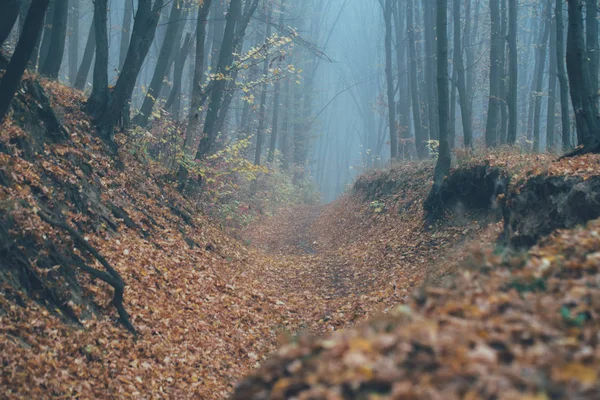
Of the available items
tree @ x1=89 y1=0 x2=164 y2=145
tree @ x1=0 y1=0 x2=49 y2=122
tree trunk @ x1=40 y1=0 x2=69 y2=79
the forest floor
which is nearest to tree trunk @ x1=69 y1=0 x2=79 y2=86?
tree trunk @ x1=40 y1=0 x2=69 y2=79

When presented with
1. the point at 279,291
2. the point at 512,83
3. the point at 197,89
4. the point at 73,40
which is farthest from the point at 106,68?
the point at 73,40

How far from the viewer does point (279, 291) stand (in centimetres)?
1072

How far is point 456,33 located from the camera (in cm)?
1920

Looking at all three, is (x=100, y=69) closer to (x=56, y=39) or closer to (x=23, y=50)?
(x=56, y=39)

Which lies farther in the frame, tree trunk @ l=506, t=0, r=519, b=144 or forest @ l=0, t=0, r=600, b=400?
tree trunk @ l=506, t=0, r=519, b=144

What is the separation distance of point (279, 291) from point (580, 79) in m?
7.22

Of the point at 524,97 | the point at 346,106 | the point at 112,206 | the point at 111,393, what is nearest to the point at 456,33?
the point at 112,206

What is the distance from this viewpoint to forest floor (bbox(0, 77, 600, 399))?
2361 millimetres

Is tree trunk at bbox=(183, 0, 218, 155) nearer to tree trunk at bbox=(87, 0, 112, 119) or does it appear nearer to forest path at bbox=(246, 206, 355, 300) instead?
tree trunk at bbox=(87, 0, 112, 119)

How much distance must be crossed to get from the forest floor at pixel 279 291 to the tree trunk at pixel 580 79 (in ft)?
3.21

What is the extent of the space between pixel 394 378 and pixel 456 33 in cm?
1943

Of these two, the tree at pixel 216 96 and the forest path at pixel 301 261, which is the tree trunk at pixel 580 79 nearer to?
the forest path at pixel 301 261

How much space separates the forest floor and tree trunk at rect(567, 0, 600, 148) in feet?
3.21

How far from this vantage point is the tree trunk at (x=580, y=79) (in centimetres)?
855
